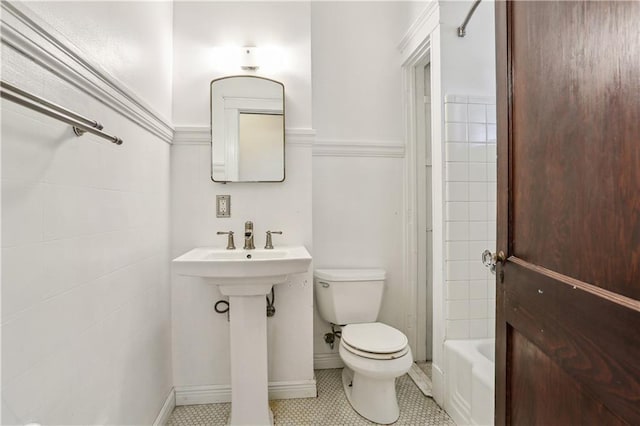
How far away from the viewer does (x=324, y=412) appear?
1669 mm

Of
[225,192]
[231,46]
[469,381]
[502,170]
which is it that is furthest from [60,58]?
[469,381]

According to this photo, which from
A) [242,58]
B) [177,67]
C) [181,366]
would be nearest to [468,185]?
[242,58]

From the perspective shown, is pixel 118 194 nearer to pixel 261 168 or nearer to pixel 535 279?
pixel 261 168

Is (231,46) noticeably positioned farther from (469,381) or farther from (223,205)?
(469,381)

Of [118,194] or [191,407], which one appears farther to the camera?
[191,407]

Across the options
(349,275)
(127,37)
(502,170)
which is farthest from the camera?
(349,275)

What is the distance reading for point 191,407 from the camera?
1.73 meters

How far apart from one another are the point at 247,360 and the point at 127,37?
1.51m

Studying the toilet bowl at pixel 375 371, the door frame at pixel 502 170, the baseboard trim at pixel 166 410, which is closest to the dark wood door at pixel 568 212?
the door frame at pixel 502 170

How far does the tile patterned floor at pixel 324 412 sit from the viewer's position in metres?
1.60

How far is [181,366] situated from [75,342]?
1.02 meters

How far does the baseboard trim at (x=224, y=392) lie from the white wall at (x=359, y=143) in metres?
0.33

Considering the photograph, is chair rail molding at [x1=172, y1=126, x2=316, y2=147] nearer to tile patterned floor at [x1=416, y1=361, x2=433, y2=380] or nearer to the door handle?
the door handle

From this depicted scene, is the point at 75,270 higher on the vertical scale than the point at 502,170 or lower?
lower
